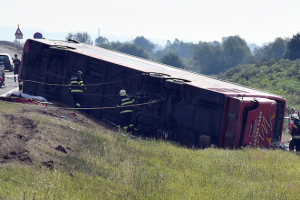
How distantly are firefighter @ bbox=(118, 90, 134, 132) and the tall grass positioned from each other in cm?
250

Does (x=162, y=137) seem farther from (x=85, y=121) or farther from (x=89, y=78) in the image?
(x=89, y=78)

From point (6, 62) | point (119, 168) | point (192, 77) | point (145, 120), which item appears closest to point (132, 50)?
point (6, 62)

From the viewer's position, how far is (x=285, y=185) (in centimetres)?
672

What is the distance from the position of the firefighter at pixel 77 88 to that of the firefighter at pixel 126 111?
1.61 m

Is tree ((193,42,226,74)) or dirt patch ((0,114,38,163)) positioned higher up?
tree ((193,42,226,74))

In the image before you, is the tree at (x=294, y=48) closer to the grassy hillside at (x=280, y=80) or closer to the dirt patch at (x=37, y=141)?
the grassy hillside at (x=280, y=80)

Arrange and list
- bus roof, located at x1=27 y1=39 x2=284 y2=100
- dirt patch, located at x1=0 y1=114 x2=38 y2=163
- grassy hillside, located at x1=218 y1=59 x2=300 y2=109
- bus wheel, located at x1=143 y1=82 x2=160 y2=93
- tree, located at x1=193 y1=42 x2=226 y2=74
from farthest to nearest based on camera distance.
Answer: tree, located at x1=193 y1=42 x2=226 y2=74
grassy hillside, located at x1=218 y1=59 x2=300 y2=109
bus wheel, located at x1=143 y1=82 x2=160 y2=93
bus roof, located at x1=27 y1=39 x2=284 y2=100
dirt patch, located at x1=0 y1=114 x2=38 y2=163

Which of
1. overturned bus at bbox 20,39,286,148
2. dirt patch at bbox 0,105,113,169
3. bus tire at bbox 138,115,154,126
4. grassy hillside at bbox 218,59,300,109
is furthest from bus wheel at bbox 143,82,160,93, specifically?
grassy hillside at bbox 218,59,300,109

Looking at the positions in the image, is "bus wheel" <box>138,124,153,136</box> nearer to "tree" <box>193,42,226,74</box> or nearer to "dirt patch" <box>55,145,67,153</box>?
"dirt patch" <box>55,145,67,153</box>

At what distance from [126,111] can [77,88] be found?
2430mm

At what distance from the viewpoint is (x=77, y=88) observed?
503 inches

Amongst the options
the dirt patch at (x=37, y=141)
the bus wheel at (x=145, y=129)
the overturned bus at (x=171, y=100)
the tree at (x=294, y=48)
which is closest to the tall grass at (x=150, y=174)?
the dirt patch at (x=37, y=141)

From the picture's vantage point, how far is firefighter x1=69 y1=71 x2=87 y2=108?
12438mm

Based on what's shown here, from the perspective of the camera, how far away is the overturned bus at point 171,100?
9.95 metres
